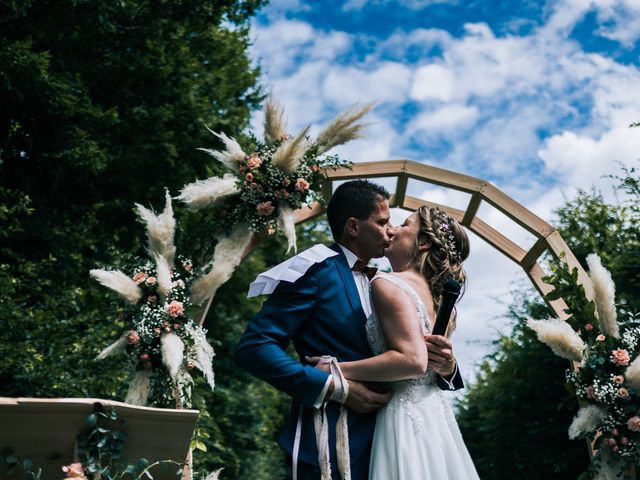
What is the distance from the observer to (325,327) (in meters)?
2.88

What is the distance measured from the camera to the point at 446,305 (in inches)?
105

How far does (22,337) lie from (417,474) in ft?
18.0

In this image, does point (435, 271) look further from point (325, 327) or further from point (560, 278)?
point (560, 278)

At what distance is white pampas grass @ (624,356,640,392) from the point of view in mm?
5086

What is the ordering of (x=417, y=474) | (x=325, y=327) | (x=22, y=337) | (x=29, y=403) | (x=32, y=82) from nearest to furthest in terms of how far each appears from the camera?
(x=29, y=403), (x=417, y=474), (x=325, y=327), (x=22, y=337), (x=32, y=82)

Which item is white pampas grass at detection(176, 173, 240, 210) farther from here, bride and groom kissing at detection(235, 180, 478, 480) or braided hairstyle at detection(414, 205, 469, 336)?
braided hairstyle at detection(414, 205, 469, 336)

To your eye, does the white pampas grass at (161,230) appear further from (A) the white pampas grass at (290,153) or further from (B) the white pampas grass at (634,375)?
(B) the white pampas grass at (634,375)

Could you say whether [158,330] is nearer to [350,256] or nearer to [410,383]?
[350,256]

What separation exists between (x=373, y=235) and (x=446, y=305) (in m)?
0.63

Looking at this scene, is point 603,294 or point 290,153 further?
point 603,294

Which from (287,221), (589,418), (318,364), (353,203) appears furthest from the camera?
(589,418)

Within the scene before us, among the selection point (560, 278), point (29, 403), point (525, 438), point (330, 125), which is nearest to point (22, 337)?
point (330, 125)

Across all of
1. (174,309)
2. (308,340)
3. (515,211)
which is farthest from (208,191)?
(515,211)

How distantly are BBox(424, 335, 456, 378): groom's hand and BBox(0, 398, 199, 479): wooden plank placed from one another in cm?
97
